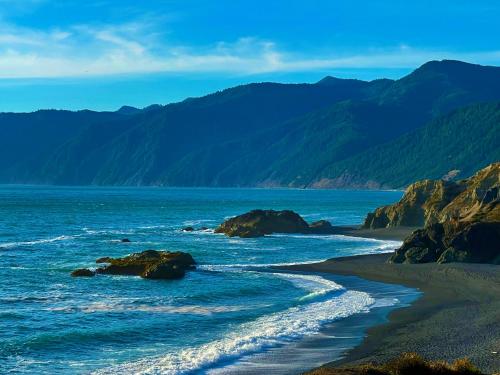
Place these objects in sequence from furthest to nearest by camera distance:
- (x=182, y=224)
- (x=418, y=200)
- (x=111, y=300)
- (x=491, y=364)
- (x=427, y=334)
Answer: (x=182, y=224), (x=418, y=200), (x=111, y=300), (x=427, y=334), (x=491, y=364)

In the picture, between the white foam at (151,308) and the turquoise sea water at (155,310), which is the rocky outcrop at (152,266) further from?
the white foam at (151,308)

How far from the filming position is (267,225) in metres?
93.4

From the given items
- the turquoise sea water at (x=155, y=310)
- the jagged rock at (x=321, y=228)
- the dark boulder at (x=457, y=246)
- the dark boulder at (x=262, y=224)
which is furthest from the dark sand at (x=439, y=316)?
the jagged rock at (x=321, y=228)

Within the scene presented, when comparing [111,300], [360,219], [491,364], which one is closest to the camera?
[491,364]

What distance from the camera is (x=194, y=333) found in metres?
29.7

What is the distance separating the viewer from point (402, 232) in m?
91.4

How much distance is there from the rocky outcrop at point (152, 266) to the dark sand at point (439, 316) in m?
8.59

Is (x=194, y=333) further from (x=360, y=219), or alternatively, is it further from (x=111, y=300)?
(x=360, y=219)

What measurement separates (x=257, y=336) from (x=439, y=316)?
1023 cm

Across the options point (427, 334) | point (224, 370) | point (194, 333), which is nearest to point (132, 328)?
point (194, 333)

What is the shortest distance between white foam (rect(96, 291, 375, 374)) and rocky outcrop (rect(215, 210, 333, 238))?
5102cm

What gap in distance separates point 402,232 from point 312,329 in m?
63.3

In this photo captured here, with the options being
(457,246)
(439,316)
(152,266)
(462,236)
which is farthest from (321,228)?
(439,316)

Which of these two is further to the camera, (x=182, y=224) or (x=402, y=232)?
(x=182, y=224)
